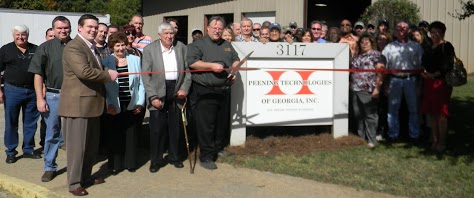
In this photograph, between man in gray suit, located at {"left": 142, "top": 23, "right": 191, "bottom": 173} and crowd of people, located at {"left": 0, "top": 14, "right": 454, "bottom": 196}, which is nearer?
crowd of people, located at {"left": 0, "top": 14, "right": 454, "bottom": 196}

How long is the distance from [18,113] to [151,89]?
212 centimetres

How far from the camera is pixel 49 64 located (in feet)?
22.7

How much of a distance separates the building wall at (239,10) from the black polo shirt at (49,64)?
12.7 meters

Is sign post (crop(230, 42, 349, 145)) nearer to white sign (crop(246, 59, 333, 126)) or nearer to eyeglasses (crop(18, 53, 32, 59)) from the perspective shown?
white sign (crop(246, 59, 333, 126))

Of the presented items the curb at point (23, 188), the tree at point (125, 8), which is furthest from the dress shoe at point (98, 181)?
the tree at point (125, 8)

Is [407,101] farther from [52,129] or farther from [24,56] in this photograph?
[24,56]

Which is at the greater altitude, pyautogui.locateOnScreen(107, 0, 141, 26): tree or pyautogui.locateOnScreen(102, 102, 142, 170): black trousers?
pyautogui.locateOnScreen(107, 0, 141, 26): tree

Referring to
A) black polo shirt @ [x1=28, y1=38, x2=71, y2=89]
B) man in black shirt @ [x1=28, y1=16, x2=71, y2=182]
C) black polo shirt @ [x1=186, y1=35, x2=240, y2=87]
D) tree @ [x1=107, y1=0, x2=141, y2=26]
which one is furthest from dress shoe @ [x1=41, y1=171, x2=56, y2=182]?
tree @ [x1=107, y1=0, x2=141, y2=26]

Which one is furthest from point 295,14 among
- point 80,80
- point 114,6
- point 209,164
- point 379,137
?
point 114,6

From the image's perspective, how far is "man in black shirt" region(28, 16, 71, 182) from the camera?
22.5 ft

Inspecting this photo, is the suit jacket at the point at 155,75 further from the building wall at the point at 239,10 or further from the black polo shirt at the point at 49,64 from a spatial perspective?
the building wall at the point at 239,10

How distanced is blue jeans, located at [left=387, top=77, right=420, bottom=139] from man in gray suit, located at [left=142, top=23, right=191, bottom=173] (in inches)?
130

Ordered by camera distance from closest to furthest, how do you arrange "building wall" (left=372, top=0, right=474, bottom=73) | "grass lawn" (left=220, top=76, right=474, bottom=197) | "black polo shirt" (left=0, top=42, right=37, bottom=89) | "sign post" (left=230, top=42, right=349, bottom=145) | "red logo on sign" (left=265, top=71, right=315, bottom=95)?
1. "grass lawn" (left=220, top=76, right=474, bottom=197)
2. "black polo shirt" (left=0, top=42, right=37, bottom=89)
3. "sign post" (left=230, top=42, right=349, bottom=145)
4. "red logo on sign" (left=265, top=71, right=315, bottom=95)
5. "building wall" (left=372, top=0, right=474, bottom=73)

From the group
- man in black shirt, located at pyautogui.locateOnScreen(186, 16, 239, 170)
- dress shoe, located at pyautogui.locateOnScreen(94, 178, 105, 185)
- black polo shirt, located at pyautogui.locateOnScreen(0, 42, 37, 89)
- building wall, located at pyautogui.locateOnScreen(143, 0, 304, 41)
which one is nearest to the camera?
dress shoe, located at pyautogui.locateOnScreen(94, 178, 105, 185)
